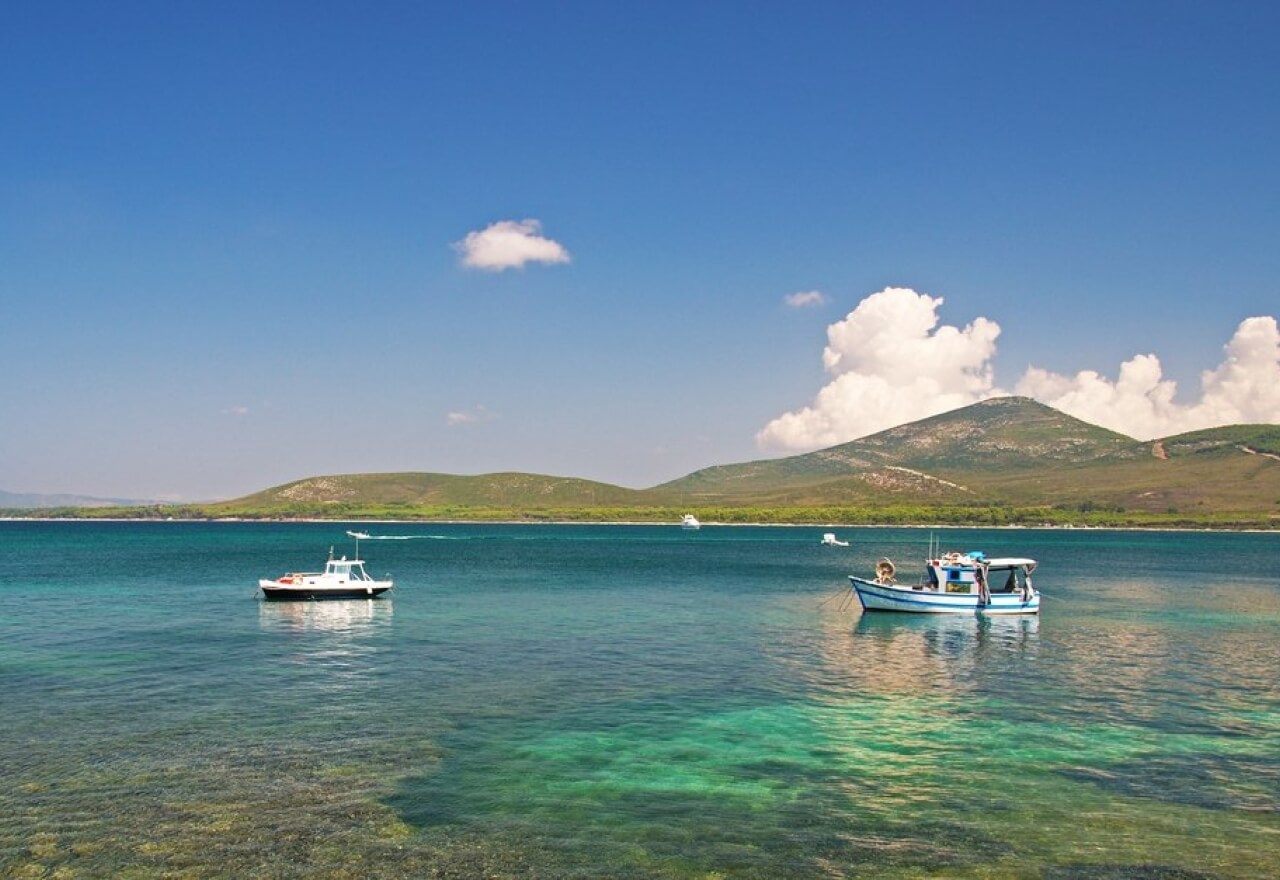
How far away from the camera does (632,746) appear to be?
33.9m

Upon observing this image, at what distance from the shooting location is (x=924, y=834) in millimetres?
25172

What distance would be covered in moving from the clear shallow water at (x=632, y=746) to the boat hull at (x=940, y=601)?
412 centimetres

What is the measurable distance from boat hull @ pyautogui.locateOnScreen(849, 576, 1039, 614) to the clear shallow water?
13.5 feet

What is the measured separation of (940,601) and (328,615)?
52.9 metres

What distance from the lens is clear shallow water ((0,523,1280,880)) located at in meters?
23.7

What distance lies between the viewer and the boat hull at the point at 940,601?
78625mm

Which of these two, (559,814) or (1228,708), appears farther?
(1228,708)

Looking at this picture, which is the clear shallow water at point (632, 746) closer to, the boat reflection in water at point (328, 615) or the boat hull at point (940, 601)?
the boat reflection in water at point (328, 615)

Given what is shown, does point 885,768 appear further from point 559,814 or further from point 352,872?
point 352,872

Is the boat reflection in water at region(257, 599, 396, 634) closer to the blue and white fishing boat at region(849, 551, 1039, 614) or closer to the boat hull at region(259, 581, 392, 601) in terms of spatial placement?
the boat hull at region(259, 581, 392, 601)

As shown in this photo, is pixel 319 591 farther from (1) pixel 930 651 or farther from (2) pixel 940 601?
(2) pixel 940 601

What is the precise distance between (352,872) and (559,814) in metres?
6.44

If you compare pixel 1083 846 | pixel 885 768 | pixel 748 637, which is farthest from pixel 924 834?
pixel 748 637

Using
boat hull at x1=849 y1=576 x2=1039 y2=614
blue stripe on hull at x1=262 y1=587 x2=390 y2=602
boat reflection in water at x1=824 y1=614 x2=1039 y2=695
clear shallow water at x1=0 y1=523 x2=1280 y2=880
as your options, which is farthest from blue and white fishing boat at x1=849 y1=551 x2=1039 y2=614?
blue stripe on hull at x1=262 y1=587 x2=390 y2=602
